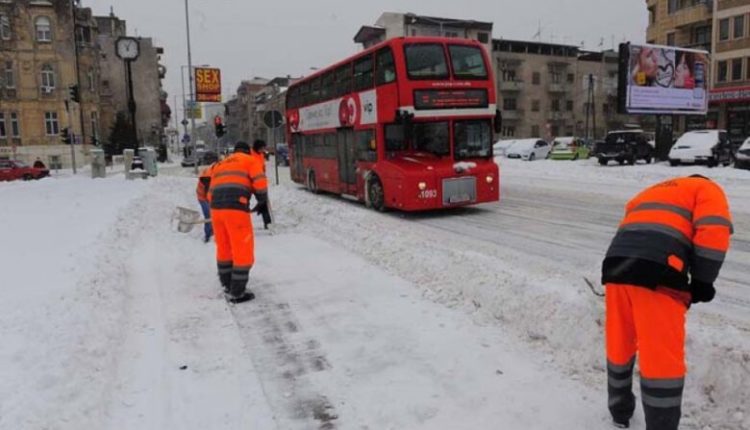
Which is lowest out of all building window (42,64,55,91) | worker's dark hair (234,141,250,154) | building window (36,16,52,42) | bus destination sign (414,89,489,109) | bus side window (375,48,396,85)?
worker's dark hair (234,141,250,154)

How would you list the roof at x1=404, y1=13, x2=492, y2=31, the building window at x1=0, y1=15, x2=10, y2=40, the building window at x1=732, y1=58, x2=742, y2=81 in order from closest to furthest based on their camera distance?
1. the building window at x1=732, y1=58, x2=742, y2=81
2. the building window at x1=0, y1=15, x2=10, y2=40
3. the roof at x1=404, y1=13, x2=492, y2=31

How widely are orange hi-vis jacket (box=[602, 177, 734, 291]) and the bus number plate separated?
31.0ft

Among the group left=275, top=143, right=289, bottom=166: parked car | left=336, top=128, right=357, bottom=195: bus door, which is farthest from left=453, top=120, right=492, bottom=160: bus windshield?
left=275, top=143, right=289, bottom=166: parked car

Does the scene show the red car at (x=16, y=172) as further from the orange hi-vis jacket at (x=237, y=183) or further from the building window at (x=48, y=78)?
the orange hi-vis jacket at (x=237, y=183)

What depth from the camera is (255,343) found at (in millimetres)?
5168

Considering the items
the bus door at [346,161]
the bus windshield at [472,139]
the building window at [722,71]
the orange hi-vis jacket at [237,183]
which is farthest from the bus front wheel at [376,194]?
the building window at [722,71]

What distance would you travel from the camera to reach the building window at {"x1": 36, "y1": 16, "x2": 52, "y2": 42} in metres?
48.9

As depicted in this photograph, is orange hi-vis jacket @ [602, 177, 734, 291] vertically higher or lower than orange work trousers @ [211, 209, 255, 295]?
higher

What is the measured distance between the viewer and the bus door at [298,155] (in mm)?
20453

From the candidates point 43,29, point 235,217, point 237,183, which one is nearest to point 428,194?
point 237,183

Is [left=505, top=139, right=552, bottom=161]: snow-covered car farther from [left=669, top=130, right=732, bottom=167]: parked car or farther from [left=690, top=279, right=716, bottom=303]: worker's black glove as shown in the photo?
[left=690, top=279, right=716, bottom=303]: worker's black glove

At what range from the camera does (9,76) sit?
48344 mm

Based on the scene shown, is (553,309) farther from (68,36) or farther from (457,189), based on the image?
(68,36)

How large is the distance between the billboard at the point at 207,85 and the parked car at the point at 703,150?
23704 mm
